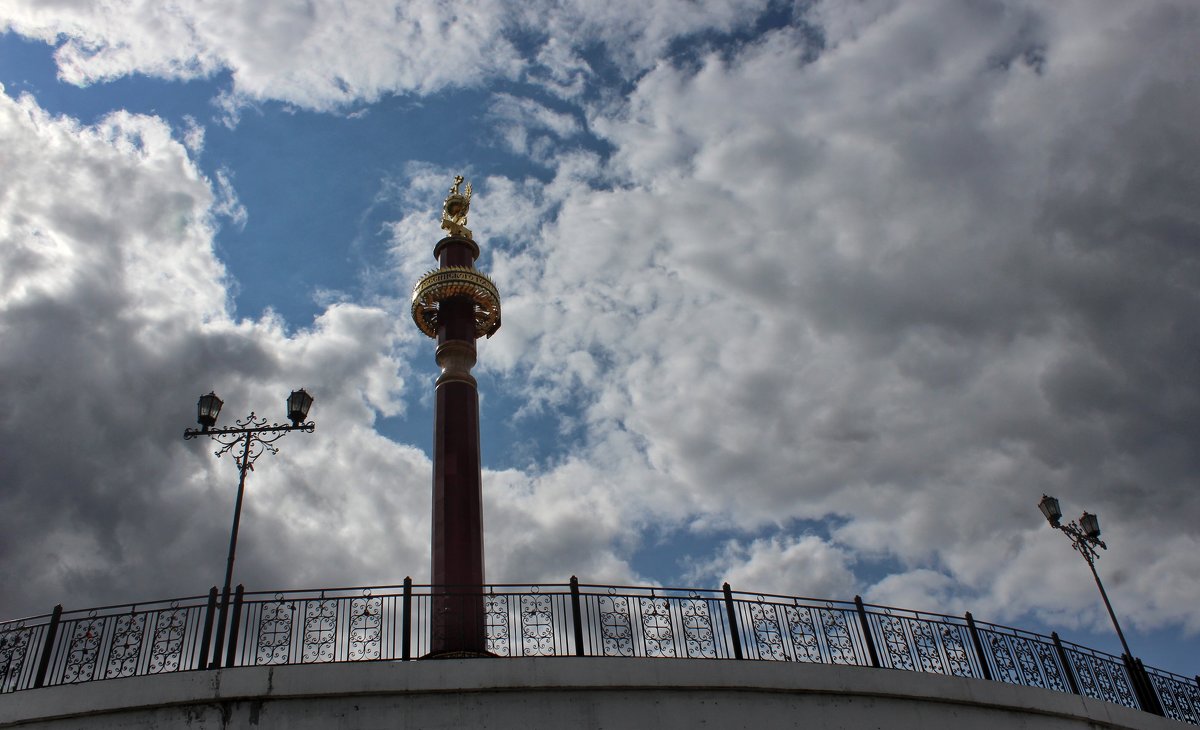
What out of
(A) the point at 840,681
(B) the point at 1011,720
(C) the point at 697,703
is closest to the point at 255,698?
(C) the point at 697,703

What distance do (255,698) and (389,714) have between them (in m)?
1.78

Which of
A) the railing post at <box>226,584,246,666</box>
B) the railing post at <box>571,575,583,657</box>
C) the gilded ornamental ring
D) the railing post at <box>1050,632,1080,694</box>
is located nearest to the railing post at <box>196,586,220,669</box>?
the railing post at <box>226,584,246,666</box>

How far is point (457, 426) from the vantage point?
1927 cm

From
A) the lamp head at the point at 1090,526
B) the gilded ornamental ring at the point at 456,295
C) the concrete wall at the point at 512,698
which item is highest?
the gilded ornamental ring at the point at 456,295

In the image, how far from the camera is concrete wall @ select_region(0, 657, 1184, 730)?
11.3 metres

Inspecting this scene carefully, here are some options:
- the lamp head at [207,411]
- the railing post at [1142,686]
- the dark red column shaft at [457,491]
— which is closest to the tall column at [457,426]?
the dark red column shaft at [457,491]

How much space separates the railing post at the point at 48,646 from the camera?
1195 cm

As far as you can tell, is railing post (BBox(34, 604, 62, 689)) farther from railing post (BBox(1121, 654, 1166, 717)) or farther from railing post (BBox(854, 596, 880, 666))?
railing post (BBox(1121, 654, 1166, 717))

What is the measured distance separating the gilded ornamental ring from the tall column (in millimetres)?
25

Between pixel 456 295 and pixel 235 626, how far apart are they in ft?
35.7

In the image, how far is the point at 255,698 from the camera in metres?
11.4

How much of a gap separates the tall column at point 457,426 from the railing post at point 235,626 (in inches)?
111

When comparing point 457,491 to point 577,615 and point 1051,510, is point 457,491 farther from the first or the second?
point 1051,510

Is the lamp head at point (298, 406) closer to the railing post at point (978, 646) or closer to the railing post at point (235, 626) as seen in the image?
the railing post at point (235, 626)
